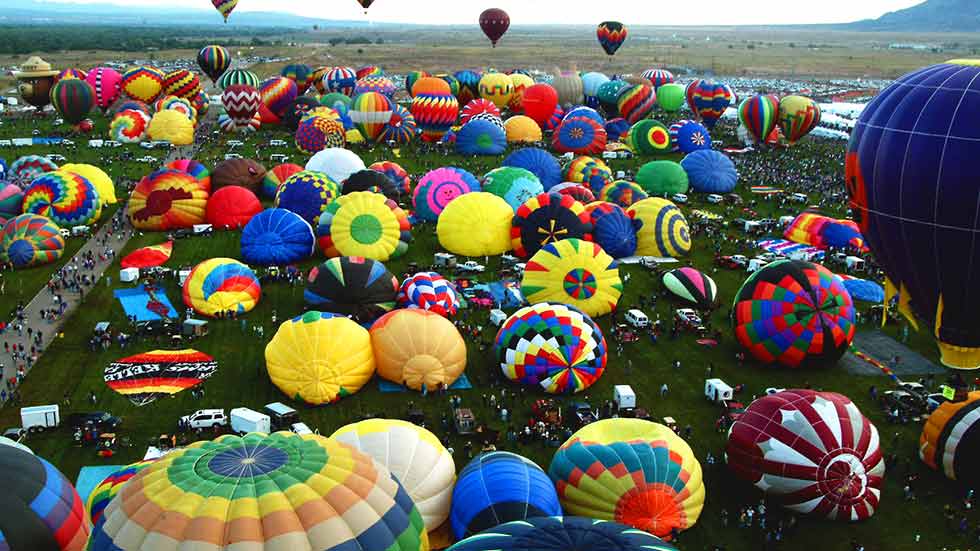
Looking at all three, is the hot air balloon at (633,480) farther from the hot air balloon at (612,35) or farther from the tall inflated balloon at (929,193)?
the hot air balloon at (612,35)

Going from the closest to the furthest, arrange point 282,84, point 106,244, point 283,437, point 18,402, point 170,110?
point 283,437, point 18,402, point 106,244, point 170,110, point 282,84

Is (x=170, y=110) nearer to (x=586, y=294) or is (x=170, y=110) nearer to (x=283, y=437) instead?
(x=586, y=294)

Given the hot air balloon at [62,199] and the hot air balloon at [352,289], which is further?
the hot air balloon at [62,199]

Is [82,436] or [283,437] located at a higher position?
[283,437]

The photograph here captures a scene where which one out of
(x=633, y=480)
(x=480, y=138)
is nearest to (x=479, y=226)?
(x=633, y=480)

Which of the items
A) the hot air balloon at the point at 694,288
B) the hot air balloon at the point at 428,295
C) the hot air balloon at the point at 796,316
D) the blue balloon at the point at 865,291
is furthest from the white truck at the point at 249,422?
the blue balloon at the point at 865,291

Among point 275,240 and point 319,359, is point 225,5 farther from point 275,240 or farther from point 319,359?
point 319,359

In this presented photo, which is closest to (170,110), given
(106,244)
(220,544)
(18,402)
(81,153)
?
(81,153)
